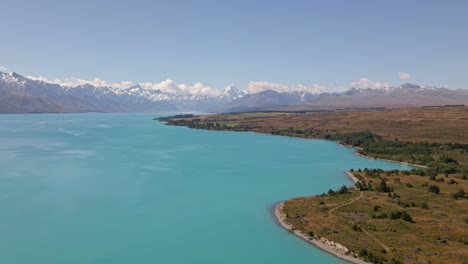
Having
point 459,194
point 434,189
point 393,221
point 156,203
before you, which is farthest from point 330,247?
point 156,203

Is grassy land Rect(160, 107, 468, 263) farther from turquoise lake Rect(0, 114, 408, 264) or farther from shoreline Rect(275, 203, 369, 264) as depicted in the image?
turquoise lake Rect(0, 114, 408, 264)

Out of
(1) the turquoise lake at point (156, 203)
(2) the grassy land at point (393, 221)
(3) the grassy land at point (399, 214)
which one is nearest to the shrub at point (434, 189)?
(3) the grassy land at point (399, 214)

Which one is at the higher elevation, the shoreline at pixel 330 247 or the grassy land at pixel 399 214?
the grassy land at pixel 399 214

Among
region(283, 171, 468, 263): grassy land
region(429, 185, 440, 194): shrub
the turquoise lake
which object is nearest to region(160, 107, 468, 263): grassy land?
region(283, 171, 468, 263): grassy land

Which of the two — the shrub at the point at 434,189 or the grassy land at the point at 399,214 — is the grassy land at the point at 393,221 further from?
the shrub at the point at 434,189

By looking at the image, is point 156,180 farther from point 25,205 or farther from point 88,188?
point 25,205

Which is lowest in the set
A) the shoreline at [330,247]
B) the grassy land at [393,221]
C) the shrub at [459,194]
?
the shoreline at [330,247]
